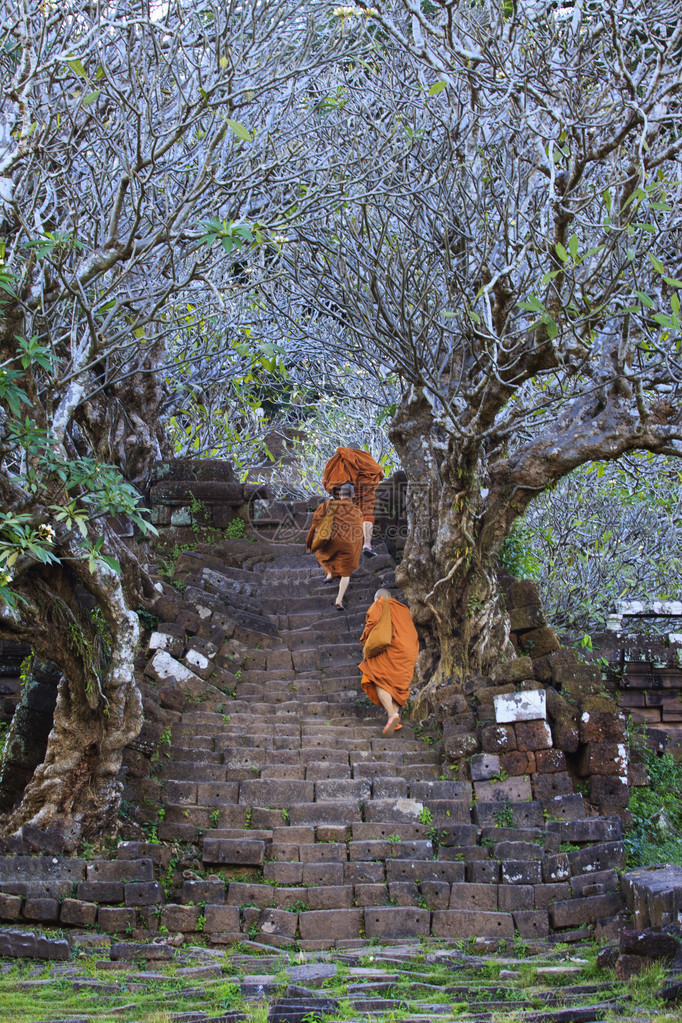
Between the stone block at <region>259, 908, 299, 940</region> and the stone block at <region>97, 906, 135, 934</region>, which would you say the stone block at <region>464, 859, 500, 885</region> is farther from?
the stone block at <region>97, 906, 135, 934</region>

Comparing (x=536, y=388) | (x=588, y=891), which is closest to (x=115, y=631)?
(x=588, y=891)

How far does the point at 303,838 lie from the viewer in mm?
6930

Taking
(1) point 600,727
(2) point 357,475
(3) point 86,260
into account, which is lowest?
(1) point 600,727

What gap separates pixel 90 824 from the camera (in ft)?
22.1

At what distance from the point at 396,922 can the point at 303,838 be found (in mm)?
978

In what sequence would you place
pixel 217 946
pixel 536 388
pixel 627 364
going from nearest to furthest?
pixel 217 946
pixel 627 364
pixel 536 388

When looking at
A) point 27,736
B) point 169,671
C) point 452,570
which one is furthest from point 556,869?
point 27,736

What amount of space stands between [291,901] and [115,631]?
2175 millimetres

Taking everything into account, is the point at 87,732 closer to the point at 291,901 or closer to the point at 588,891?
the point at 291,901

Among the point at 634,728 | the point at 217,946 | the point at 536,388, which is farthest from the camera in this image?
the point at 536,388

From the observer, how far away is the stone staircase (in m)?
6.21

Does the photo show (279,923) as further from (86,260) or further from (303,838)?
(86,260)

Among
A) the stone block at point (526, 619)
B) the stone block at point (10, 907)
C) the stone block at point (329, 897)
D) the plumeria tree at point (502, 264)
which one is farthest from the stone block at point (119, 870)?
the stone block at point (526, 619)

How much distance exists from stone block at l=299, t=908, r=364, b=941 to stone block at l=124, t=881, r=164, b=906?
3.16ft
